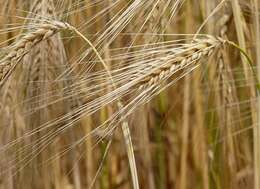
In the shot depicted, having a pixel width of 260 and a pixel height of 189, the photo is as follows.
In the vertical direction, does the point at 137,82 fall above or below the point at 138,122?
above

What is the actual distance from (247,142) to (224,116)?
0.21 meters

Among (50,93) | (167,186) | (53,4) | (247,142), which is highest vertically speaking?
(53,4)

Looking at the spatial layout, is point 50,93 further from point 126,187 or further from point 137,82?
point 126,187

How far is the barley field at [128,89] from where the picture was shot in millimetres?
1121

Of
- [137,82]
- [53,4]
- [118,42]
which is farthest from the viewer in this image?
[118,42]

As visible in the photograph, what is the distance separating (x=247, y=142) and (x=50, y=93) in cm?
52

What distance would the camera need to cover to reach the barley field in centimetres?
112

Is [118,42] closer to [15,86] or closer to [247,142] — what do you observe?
[15,86]

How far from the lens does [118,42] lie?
1.45 m

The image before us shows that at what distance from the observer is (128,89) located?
105 cm

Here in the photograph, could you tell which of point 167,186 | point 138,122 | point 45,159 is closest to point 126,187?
point 167,186

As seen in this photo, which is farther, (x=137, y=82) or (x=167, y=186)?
(x=167, y=186)

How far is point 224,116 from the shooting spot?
1340 millimetres

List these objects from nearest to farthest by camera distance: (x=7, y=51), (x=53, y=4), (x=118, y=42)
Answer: (x=7, y=51), (x=53, y=4), (x=118, y=42)
